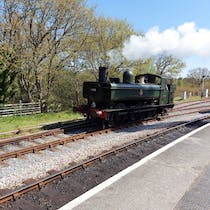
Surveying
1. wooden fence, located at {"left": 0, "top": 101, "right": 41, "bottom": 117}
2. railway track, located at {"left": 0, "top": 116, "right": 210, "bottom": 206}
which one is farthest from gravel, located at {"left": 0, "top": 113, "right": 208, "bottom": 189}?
wooden fence, located at {"left": 0, "top": 101, "right": 41, "bottom": 117}

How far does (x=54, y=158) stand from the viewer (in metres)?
8.23

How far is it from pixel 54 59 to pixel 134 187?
1900 cm

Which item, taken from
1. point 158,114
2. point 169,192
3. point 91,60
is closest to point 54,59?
point 91,60

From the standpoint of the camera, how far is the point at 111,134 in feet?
39.3

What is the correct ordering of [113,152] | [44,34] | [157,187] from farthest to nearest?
[44,34], [113,152], [157,187]

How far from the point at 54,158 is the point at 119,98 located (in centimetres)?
575

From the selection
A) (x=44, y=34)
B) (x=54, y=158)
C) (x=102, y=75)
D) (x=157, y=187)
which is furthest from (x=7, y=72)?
(x=157, y=187)

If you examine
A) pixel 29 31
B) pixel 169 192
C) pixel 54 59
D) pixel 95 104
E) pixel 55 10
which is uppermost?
pixel 55 10

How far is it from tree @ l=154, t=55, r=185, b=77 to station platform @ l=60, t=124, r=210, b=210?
35474mm

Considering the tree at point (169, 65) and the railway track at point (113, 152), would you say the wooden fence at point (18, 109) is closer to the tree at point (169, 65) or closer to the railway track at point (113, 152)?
→ the railway track at point (113, 152)

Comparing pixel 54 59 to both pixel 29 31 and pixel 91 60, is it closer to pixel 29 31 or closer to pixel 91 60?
pixel 29 31

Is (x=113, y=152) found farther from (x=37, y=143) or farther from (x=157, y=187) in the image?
(x=37, y=143)

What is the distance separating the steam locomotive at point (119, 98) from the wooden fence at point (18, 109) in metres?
8.08

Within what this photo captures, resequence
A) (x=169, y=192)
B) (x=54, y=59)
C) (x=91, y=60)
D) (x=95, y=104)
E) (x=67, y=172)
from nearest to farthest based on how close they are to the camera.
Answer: (x=169, y=192) → (x=67, y=172) → (x=95, y=104) → (x=54, y=59) → (x=91, y=60)
